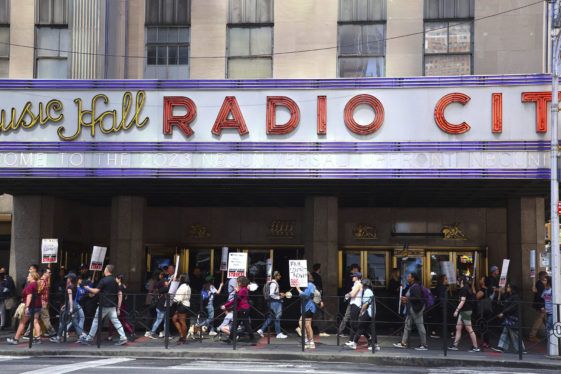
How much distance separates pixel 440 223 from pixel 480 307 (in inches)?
365

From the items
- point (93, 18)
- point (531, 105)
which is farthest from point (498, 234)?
point (93, 18)

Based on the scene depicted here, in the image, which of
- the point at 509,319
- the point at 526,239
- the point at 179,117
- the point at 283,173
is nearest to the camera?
the point at 509,319

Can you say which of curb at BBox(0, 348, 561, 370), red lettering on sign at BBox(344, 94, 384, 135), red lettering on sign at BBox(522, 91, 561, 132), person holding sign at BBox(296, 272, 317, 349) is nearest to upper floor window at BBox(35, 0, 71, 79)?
red lettering on sign at BBox(344, 94, 384, 135)

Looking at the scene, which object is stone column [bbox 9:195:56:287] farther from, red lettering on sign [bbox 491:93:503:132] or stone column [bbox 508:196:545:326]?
stone column [bbox 508:196:545:326]

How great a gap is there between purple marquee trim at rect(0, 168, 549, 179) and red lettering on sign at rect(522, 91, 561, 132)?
1.11m

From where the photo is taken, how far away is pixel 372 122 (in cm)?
1958

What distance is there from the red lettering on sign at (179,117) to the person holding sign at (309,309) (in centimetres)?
501

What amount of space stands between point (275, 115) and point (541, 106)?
667 cm

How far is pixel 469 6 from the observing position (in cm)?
2378

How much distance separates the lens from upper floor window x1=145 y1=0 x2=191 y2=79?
2478 cm

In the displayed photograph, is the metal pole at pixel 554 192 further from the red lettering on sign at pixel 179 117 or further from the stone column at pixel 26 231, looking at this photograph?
the stone column at pixel 26 231

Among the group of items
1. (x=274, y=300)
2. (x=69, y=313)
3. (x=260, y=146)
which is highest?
A: (x=260, y=146)

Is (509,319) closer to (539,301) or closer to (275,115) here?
(539,301)

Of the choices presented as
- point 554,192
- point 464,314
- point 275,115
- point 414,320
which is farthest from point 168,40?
point 554,192
